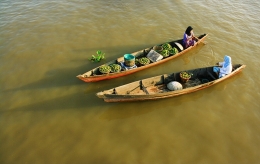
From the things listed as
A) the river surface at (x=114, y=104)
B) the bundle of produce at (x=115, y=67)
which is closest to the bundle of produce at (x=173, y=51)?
Result: the river surface at (x=114, y=104)

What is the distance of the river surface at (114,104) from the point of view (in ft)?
28.5

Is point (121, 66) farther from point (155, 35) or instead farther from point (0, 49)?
point (0, 49)

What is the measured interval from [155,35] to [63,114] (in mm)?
9456

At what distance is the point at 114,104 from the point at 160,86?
2.89 metres

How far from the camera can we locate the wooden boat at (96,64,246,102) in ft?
32.7

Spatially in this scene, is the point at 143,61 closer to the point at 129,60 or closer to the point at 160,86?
the point at 129,60

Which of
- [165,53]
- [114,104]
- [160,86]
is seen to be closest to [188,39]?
[165,53]

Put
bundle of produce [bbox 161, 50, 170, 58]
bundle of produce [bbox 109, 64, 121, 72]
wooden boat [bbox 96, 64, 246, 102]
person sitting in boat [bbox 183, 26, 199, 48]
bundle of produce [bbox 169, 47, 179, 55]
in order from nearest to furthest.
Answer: wooden boat [bbox 96, 64, 246, 102], bundle of produce [bbox 109, 64, 121, 72], bundle of produce [bbox 161, 50, 170, 58], bundle of produce [bbox 169, 47, 179, 55], person sitting in boat [bbox 183, 26, 199, 48]

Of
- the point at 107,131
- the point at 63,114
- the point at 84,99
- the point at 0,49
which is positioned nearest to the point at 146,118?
the point at 107,131

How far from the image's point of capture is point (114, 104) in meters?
10.5

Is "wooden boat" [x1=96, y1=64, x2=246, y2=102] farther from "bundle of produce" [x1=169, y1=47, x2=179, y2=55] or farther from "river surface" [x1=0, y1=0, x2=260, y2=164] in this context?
"bundle of produce" [x1=169, y1=47, x2=179, y2=55]

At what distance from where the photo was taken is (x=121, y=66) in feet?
39.3

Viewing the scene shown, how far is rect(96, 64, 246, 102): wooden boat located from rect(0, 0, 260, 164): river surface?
551 mm

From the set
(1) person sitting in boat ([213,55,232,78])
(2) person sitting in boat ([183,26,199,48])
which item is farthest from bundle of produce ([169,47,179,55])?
(1) person sitting in boat ([213,55,232,78])
